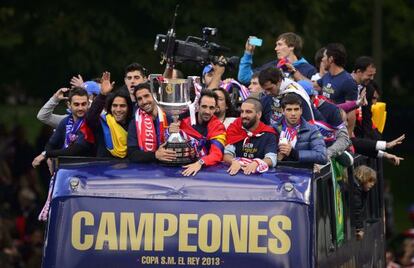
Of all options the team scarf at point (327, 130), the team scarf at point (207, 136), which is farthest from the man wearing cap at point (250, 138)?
the team scarf at point (327, 130)

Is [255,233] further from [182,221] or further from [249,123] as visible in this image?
[249,123]

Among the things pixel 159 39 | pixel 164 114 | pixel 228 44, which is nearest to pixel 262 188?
pixel 164 114

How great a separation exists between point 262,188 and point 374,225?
194 inches

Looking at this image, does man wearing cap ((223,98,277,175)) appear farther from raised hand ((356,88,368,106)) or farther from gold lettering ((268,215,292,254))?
raised hand ((356,88,368,106))

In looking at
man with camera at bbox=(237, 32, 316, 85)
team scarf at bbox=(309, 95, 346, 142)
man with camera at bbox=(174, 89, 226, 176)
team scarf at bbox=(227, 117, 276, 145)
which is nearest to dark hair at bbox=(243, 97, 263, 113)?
team scarf at bbox=(227, 117, 276, 145)

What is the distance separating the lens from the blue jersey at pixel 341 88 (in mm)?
16938

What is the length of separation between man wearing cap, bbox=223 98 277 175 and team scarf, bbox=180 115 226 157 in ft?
0.39

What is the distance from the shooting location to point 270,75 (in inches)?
578

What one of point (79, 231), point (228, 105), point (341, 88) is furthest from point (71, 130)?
point (341, 88)

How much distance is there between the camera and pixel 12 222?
26.1m

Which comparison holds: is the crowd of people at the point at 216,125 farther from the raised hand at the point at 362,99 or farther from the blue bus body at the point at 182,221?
the raised hand at the point at 362,99

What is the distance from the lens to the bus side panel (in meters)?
12.7

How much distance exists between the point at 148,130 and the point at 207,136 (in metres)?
0.48

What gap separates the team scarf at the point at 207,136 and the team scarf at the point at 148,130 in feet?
0.56
